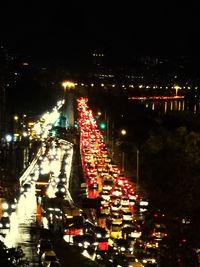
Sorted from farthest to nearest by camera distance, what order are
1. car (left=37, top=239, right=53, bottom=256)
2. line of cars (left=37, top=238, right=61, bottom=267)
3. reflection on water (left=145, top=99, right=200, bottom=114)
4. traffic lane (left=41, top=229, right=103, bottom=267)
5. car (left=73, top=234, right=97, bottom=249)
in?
reflection on water (left=145, top=99, right=200, bottom=114)
car (left=73, top=234, right=97, bottom=249)
car (left=37, top=239, right=53, bottom=256)
traffic lane (left=41, top=229, right=103, bottom=267)
line of cars (left=37, top=238, right=61, bottom=267)

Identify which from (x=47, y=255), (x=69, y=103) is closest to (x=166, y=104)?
(x=69, y=103)

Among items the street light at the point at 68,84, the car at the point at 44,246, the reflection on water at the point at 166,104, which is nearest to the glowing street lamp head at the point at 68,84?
the street light at the point at 68,84

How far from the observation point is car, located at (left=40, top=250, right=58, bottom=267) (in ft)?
52.9

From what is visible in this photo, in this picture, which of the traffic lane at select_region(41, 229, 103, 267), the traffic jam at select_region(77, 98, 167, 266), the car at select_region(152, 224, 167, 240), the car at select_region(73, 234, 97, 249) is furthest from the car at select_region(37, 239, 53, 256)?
the car at select_region(152, 224, 167, 240)

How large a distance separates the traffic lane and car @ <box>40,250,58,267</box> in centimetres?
46

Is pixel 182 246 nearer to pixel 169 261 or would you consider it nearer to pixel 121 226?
pixel 169 261

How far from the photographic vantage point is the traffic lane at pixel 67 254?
1660 cm

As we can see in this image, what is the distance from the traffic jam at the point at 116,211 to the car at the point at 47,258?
148 centimetres

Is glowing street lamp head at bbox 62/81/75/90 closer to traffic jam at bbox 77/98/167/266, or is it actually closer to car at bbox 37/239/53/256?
traffic jam at bbox 77/98/167/266

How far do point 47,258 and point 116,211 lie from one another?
11.4 meters

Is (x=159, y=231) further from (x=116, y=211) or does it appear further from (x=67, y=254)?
(x=116, y=211)

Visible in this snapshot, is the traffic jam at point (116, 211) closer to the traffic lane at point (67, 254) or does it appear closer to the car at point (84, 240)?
the car at point (84, 240)

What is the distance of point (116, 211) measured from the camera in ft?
91.2

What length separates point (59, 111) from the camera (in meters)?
85.9
